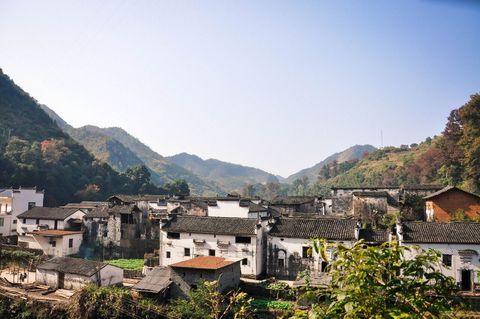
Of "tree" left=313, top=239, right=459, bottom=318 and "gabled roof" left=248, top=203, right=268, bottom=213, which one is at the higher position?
"gabled roof" left=248, top=203, right=268, bottom=213

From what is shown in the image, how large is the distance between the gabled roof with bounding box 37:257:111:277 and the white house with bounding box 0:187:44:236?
18.0 metres

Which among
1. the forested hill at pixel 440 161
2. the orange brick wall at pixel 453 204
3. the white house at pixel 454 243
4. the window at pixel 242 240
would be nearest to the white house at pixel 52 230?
the window at pixel 242 240

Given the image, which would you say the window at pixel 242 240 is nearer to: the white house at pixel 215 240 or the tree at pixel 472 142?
the white house at pixel 215 240

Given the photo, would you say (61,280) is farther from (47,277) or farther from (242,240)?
(242,240)

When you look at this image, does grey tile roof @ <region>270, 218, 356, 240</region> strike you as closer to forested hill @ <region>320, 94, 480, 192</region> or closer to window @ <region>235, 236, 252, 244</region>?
window @ <region>235, 236, 252, 244</region>

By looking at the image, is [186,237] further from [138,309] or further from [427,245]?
[427,245]

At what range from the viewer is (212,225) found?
3080 centimetres

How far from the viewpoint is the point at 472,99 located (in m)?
43.5

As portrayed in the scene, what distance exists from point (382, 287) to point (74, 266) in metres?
27.1

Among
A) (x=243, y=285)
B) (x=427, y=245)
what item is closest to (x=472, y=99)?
(x=427, y=245)

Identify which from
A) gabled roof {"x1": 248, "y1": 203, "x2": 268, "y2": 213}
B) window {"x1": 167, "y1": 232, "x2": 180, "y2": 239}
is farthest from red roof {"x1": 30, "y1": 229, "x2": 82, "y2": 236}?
gabled roof {"x1": 248, "y1": 203, "x2": 268, "y2": 213}

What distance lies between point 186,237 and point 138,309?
8.53m

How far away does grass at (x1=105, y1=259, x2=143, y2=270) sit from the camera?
3325 centimetres

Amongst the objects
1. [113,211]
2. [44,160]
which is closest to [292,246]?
[113,211]
